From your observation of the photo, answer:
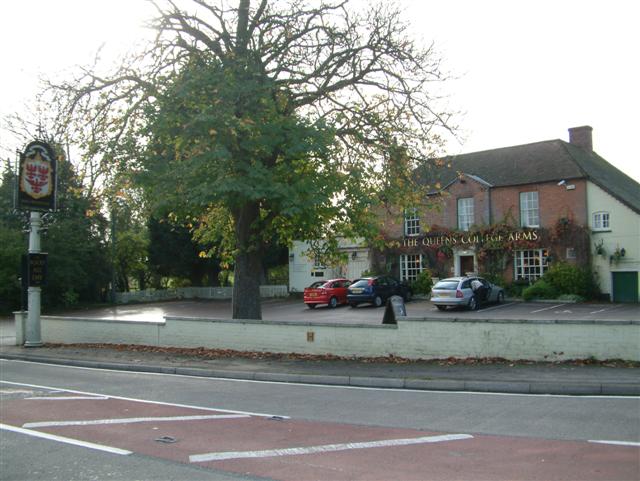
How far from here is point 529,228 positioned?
105ft

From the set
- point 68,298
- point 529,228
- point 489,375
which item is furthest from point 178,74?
point 68,298

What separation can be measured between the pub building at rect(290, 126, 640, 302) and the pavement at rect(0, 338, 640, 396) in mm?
14122

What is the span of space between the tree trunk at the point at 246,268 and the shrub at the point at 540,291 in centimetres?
1728

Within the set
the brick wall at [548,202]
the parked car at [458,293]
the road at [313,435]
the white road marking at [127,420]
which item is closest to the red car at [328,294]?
the parked car at [458,293]

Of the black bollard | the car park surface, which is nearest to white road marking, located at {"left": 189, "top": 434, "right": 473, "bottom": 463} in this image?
the black bollard

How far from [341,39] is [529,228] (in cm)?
1954

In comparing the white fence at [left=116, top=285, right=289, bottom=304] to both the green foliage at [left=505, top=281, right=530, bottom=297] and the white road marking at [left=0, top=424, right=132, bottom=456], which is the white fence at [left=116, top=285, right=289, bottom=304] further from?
the white road marking at [left=0, top=424, right=132, bottom=456]

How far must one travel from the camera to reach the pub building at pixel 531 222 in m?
29.5

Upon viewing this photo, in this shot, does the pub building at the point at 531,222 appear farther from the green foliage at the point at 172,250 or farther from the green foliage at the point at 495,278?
the green foliage at the point at 172,250

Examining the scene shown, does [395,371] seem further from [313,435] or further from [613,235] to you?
[613,235]

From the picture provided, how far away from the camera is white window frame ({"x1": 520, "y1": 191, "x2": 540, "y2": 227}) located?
32.4 meters

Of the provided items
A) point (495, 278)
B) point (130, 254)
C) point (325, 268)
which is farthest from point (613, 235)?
point (130, 254)

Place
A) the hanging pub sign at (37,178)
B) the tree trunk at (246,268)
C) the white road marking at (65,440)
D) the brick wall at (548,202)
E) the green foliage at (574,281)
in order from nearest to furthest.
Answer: the white road marking at (65,440) < the tree trunk at (246,268) < the hanging pub sign at (37,178) < the green foliage at (574,281) < the brick wall at (548,202)

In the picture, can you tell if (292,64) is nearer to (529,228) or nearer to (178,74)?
(178,74)
